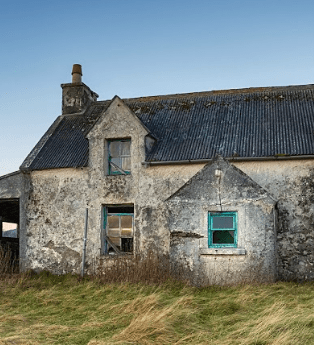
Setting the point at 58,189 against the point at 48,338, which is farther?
the point at 58,189

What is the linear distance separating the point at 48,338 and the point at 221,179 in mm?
7092

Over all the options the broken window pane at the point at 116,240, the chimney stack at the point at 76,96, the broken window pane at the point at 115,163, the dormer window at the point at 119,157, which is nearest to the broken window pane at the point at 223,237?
the broken window pane at the point at 116,240

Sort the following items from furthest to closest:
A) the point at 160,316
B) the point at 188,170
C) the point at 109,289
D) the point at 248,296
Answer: the point at 188,170 < the point at 109,289 < the point at 248,296 < the point at 160,316

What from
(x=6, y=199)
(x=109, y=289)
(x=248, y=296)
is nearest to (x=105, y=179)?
(x=6, y=199)

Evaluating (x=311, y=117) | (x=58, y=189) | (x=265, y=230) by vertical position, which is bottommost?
(x=265, y=230)

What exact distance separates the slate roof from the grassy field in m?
4.50

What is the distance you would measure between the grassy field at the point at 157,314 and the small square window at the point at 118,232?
9.41 feet

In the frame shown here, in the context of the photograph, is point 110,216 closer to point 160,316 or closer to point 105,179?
point 105,179

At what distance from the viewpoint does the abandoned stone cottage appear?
1217 cm

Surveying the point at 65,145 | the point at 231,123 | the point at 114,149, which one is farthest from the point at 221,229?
the point at 65,145

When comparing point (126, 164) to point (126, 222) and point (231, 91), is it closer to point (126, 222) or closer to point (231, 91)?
point (126, 222)

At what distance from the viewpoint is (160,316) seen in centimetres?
721

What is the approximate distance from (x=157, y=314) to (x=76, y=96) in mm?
12401

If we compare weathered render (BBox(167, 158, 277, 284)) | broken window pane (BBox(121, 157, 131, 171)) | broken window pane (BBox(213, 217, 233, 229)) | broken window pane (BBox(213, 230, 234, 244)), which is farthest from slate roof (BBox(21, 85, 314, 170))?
broken window pane (BBox(213, 230, 234, 244))
